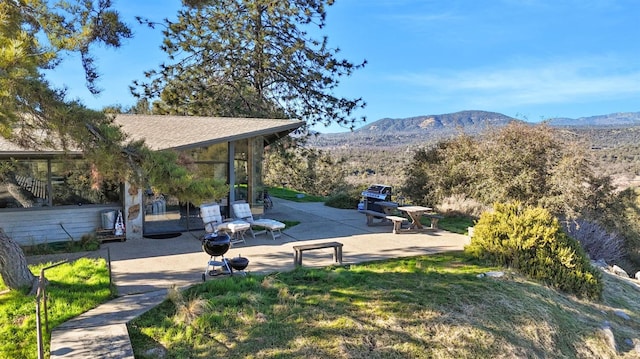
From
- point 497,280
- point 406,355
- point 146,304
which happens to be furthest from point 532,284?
point 146,304

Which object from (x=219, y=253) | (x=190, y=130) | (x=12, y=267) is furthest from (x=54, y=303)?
(x=190, y=130)

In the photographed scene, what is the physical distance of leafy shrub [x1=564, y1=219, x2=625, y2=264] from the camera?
1084 centimetres

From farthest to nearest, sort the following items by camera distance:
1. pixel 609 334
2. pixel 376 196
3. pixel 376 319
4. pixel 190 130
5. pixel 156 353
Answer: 1. pixel 376 196
2. pixel 190 130
3. pixel 609 334
4. pixel 376 319
5. pixel 156 353

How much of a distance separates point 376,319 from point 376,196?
8.48m

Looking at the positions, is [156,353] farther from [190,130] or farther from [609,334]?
[190,130]

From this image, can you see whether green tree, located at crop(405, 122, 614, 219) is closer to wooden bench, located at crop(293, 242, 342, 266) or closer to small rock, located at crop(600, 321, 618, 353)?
small rock, located at crop(600, 321, 618, 353)

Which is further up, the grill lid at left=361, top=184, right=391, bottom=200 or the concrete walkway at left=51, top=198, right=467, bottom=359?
the grill lid at left=361, top=184, right=391, bottom=200

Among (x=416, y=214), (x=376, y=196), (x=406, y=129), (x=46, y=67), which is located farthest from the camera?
(x=406, y=129)

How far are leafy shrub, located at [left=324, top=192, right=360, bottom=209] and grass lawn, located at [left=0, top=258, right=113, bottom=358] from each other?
34.7ft

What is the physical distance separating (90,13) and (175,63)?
14.3 metres

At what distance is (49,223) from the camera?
9.52 metres

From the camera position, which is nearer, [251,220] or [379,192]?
[251,220]

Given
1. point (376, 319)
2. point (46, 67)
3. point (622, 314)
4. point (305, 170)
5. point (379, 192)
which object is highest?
point (46, 67)

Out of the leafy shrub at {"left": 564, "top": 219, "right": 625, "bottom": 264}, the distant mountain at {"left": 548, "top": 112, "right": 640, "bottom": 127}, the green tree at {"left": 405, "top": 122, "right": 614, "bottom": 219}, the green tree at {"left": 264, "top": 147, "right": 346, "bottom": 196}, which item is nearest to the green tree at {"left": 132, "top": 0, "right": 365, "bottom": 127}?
the green tree at {"left": 264, "top": 147, "right": 346, "bottom": 196}
